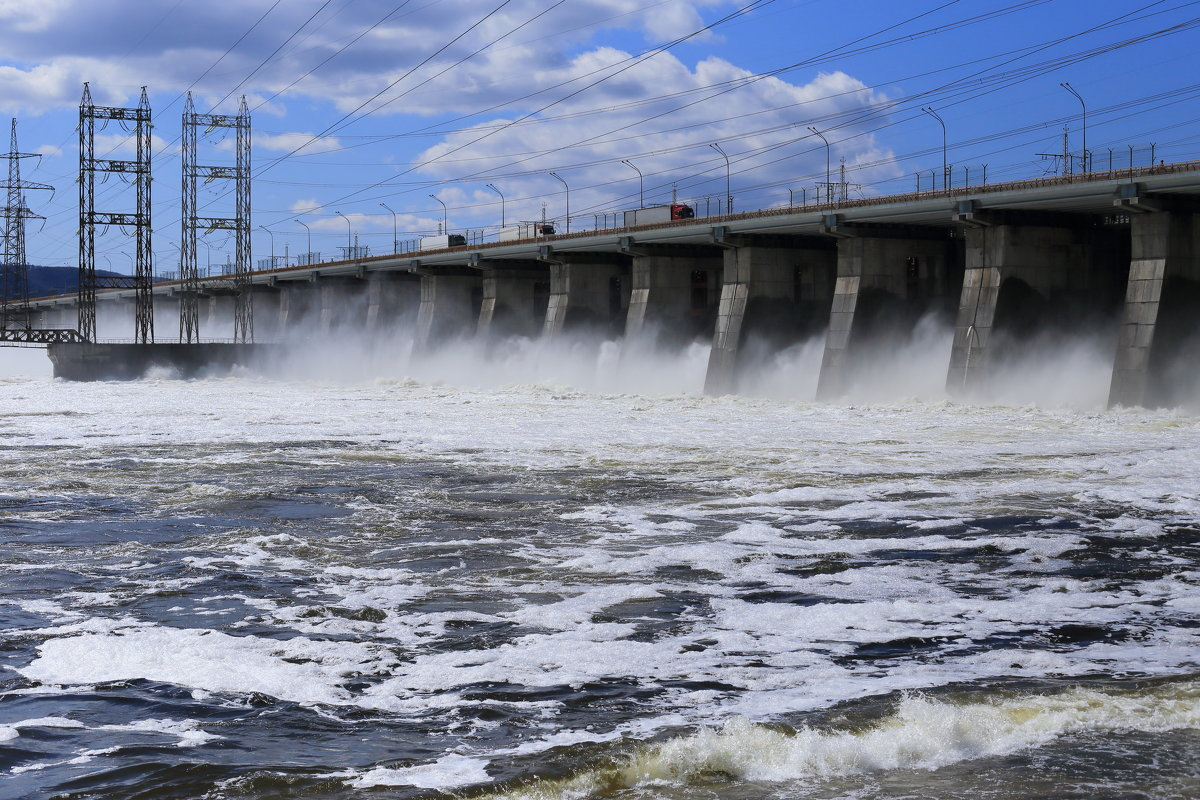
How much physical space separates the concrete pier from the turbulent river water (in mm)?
49753

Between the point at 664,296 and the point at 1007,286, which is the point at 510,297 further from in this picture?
the point at 1007,286

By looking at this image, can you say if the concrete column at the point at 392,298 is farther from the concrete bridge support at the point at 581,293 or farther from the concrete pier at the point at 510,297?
the concrete bridge support at the point at 581,293

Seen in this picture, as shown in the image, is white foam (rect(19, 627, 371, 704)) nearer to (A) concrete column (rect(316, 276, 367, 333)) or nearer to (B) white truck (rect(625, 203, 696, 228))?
(B) white truck (rect(625, 203, 696, 228))

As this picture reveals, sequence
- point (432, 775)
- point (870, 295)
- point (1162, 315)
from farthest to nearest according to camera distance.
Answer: point (870, 295) → point (1162, 315) → point (432, 775)

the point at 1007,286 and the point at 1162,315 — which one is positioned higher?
the point at 1007,286

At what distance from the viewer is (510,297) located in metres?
76.6

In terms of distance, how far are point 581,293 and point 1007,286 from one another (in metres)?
28.9

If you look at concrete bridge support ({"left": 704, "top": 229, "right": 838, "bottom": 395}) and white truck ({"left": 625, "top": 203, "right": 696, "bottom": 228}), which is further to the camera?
white truck ({"left": 625, "top": 203, "right": 696, "bottom": 228})

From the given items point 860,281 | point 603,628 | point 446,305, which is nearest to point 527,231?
point 446,305

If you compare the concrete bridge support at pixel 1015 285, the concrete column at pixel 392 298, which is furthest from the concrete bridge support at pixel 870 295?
the concrete column at pixel 392 298

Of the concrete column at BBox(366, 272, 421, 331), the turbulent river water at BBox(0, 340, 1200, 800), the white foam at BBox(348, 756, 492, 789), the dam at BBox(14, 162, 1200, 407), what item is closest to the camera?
the white foam at BBox(348, 756, 492, 789)

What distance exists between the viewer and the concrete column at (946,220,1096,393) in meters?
44.4

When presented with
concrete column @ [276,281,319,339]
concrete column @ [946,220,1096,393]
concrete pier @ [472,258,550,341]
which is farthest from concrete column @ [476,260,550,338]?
concrete column @ [946,220,1096,393]

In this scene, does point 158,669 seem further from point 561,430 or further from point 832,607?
point 561,430
